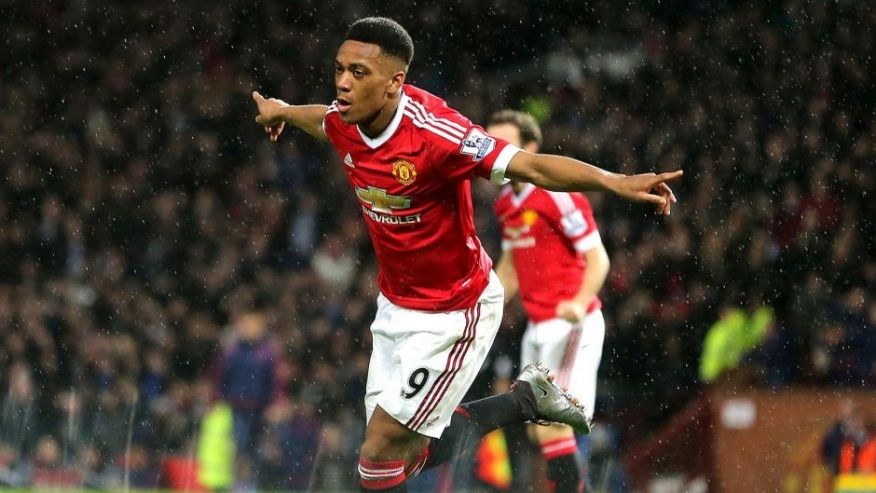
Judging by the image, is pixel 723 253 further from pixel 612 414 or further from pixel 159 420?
pixel 159 420

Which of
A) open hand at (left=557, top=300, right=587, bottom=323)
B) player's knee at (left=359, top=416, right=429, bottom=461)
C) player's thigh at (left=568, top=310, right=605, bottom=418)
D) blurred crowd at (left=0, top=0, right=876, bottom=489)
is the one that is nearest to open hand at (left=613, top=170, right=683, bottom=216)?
player's knee at (left=359, top=416, right=429, bottom=461)

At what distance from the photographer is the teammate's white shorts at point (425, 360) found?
5.62 meters

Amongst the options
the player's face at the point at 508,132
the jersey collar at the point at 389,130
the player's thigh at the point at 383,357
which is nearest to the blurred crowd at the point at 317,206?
the player's face at the point at 508,132

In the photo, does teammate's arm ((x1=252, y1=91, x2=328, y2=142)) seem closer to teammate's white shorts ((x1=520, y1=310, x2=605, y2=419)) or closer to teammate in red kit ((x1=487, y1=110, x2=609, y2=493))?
teammate in red kit ((x1=487, y1=110, x2=609, y2=493))

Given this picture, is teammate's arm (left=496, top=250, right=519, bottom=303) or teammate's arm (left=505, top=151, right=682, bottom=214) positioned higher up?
teammate's arm (left=505, top=151, right=682, bottom=214)

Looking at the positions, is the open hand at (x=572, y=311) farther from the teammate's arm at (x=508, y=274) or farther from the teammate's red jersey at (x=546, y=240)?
the teammate's arm at (x=508, y=274)

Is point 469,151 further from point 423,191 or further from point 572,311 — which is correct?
point 572,311

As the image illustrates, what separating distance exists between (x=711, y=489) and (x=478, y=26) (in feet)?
28.2

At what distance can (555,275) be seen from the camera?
7.57 m

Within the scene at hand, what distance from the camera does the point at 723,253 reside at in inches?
496

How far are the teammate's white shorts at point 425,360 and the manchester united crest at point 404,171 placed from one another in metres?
0.62

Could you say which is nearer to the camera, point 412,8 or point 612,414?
point 612,414

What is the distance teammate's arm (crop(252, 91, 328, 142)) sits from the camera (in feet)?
19.3

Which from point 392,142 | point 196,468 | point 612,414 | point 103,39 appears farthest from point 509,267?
point 103,39
